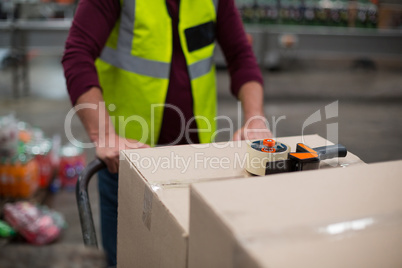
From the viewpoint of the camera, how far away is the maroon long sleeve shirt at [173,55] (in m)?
1.53

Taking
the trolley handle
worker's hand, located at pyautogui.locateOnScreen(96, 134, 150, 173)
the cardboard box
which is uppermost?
the cardboard box

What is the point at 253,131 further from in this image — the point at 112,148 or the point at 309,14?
the point at 309,14

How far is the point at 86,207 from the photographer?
4.25 ft

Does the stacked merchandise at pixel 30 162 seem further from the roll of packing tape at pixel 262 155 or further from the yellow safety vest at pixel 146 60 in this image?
the roll of packing tape at pixel 262 155

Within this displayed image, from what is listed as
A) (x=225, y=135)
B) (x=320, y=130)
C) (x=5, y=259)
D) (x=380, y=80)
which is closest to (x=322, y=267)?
(x=5, y=259)

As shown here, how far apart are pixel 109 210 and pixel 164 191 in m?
0.79

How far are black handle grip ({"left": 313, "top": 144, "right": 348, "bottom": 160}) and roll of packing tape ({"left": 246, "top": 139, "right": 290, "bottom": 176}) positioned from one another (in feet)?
0.27

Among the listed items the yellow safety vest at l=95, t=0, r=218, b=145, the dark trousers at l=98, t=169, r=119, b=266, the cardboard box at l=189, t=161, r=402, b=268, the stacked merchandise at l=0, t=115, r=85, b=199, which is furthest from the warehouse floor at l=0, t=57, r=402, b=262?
the cardboard box at l=189, t=161, r=402, b=268

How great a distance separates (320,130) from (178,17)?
3821mm

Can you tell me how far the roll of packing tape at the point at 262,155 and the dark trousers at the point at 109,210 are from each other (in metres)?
0.69

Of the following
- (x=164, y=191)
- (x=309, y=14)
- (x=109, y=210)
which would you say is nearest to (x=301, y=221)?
(x=164, y=191)

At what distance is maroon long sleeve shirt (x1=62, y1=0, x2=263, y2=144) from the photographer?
153 centimetres

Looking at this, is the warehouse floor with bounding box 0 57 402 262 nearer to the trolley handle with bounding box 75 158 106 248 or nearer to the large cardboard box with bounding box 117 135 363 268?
the trolley handle with bounding box 75 158 106 248

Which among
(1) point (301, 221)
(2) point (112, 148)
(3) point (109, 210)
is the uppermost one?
(1) point (301, 221)
